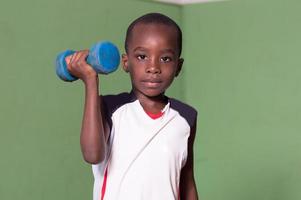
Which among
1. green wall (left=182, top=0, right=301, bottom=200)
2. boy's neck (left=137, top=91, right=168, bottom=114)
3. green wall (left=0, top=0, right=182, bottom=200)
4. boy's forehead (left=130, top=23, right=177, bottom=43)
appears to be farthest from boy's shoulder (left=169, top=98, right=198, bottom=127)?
green wall (left=182, top=0, right=301, bottom=200)

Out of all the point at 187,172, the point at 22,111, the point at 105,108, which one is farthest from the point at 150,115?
the point at 22,111

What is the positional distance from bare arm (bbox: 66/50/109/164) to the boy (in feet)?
0.05

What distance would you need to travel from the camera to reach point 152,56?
3.12 ft

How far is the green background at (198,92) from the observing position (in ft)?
4.81

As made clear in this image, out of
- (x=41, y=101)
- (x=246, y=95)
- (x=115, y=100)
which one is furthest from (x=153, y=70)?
(x=246, y=95)

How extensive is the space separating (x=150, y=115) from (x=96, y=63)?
0.62ft

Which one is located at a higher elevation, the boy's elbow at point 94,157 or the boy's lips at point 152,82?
the boy's lips at point 152,82

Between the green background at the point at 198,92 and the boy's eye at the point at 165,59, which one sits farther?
the green background at the point at 198,92

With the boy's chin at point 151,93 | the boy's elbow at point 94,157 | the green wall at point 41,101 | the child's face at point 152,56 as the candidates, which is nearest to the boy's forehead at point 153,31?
the child's face at point 152,56

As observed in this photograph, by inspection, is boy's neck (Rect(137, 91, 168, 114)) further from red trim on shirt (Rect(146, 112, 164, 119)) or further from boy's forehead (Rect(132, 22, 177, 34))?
boy's forehead (Rect(132, 22, 177, 34))

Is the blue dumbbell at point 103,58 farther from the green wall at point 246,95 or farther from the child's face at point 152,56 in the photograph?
the green wall at point 246,95

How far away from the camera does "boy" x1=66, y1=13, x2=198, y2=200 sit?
947 millimetres

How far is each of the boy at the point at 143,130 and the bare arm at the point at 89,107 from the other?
14mm

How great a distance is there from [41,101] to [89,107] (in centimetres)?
68
